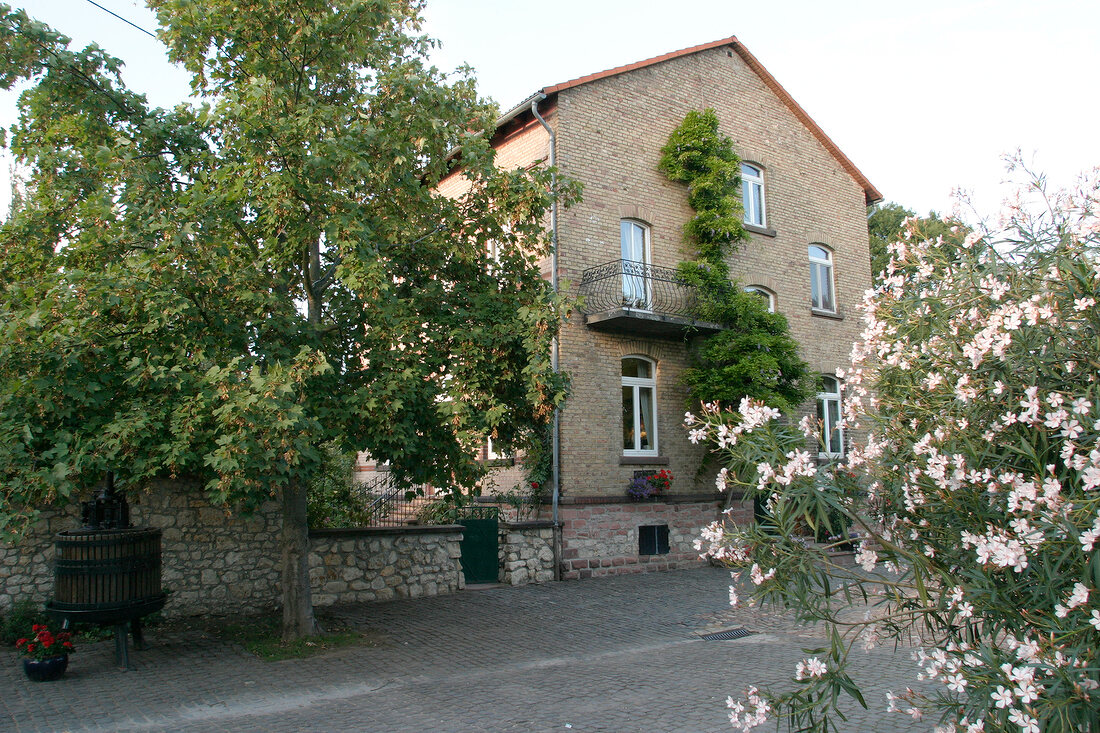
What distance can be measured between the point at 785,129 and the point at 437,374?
47.1ft

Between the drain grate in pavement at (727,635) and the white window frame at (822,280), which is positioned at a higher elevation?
the white window frame at (822,280)

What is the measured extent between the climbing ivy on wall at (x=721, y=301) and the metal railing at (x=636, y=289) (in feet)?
0.93

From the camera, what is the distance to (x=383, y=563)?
1213 cm

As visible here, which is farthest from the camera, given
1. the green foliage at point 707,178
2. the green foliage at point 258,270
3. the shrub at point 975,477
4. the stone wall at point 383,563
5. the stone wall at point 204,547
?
the green foliage at point 707,178

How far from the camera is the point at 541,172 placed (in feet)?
32.7

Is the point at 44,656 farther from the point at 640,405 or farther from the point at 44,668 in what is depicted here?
the point at 640,405

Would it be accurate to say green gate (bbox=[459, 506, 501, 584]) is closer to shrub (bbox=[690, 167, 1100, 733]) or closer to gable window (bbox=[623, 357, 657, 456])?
gable window (bbox=[623, 357, 657, 456])

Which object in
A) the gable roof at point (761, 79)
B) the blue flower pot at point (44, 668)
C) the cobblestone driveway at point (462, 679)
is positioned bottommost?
the cobblestone driveway at point (462, 679)

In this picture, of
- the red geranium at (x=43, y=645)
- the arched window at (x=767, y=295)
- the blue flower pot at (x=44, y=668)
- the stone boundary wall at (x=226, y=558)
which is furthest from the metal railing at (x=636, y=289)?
the blue flower pot at (x=44, y=668)

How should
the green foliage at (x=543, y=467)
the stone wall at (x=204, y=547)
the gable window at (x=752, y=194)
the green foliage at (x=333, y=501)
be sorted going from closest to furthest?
the stone wall at (x=204, y=547), the green foliage at (x=333, y=501), the green foliage at (x=543, y=467), the gable window at (x=752, y=194)

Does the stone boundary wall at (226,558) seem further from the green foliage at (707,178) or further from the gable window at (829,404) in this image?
the gable window at (829,404)

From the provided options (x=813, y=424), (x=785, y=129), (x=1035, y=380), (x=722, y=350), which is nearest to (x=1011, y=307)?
(x=1035, y=380)

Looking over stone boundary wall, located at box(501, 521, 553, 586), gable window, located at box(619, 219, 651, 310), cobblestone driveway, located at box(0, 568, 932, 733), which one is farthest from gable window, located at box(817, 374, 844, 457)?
cobblestone driveway, located at box(0, 568, 932, 733)

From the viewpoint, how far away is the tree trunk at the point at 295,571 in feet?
31.5
